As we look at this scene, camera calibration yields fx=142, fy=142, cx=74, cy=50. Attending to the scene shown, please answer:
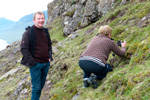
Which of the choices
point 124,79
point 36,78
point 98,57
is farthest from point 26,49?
point 124,79

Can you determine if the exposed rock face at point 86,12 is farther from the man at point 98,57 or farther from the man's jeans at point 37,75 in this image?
the man's jeans at point 37,75

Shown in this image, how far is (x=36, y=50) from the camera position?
578cm

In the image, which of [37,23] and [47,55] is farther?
[47,55]

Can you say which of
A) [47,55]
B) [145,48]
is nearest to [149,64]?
[145,48]

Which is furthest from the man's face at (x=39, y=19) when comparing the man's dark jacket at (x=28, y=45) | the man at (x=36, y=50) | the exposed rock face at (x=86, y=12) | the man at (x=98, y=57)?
the exposed rock face at (x=86, y=12)

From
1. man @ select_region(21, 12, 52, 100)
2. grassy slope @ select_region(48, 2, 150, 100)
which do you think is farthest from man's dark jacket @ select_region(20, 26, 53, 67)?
grassy slope @ select_region(48, 2, 150, 100)

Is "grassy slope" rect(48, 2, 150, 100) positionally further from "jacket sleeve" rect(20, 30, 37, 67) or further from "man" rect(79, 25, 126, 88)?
"jacket sleeve" rect(20, 30, 37, 67)

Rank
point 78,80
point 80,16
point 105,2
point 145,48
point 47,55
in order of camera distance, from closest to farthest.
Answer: point 145,48
point 47,55
point 78,80
point 105,2
point 80,16

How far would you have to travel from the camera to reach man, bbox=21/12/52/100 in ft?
18.0

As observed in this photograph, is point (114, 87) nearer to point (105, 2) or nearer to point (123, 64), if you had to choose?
point (123, 64)

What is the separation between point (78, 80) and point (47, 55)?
99.6 inches

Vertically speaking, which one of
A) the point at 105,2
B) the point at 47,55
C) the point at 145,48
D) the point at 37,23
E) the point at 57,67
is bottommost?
the point at 57,67

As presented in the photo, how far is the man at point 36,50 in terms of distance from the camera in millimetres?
5488

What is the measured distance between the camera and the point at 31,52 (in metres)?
5.72
